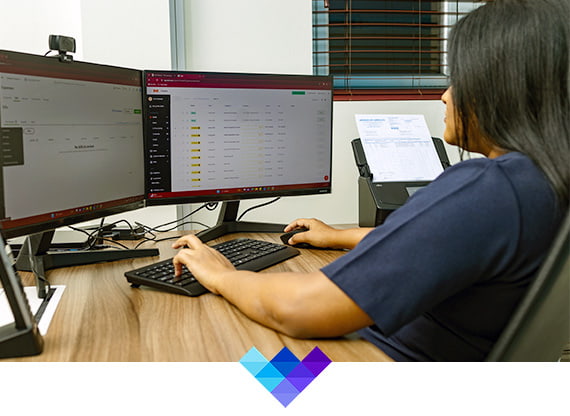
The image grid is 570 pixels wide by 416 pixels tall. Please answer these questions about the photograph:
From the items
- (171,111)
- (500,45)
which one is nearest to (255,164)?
(171,111)

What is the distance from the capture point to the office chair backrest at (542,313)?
62 centimetres

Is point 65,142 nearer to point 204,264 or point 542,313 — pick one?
point 204,264

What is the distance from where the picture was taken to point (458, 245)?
0.72 m

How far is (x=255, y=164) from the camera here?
1.64 m

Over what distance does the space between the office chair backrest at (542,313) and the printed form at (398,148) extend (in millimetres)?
1135

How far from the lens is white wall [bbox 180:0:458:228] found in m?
2.07

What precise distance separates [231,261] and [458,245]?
2.11 ft

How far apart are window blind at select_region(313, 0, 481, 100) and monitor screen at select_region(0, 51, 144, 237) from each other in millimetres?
1011

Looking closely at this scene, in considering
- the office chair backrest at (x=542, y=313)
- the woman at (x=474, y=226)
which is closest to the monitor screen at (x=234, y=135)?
the woman at (x=474, y=226)

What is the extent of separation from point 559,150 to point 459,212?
18cm

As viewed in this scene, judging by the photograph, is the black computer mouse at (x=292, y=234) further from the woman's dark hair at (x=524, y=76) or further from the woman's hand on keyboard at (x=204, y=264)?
the woman's dark hair at (x=524, y=76)

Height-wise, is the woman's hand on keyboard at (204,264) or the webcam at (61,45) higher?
the webcam at (61,45)

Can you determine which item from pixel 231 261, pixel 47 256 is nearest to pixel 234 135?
pixel 231 261

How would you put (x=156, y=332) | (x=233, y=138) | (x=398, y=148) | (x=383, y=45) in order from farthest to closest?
(x=383, y=45), (x=398, y=148), (x=233, y=138), (x=156, y=332)
